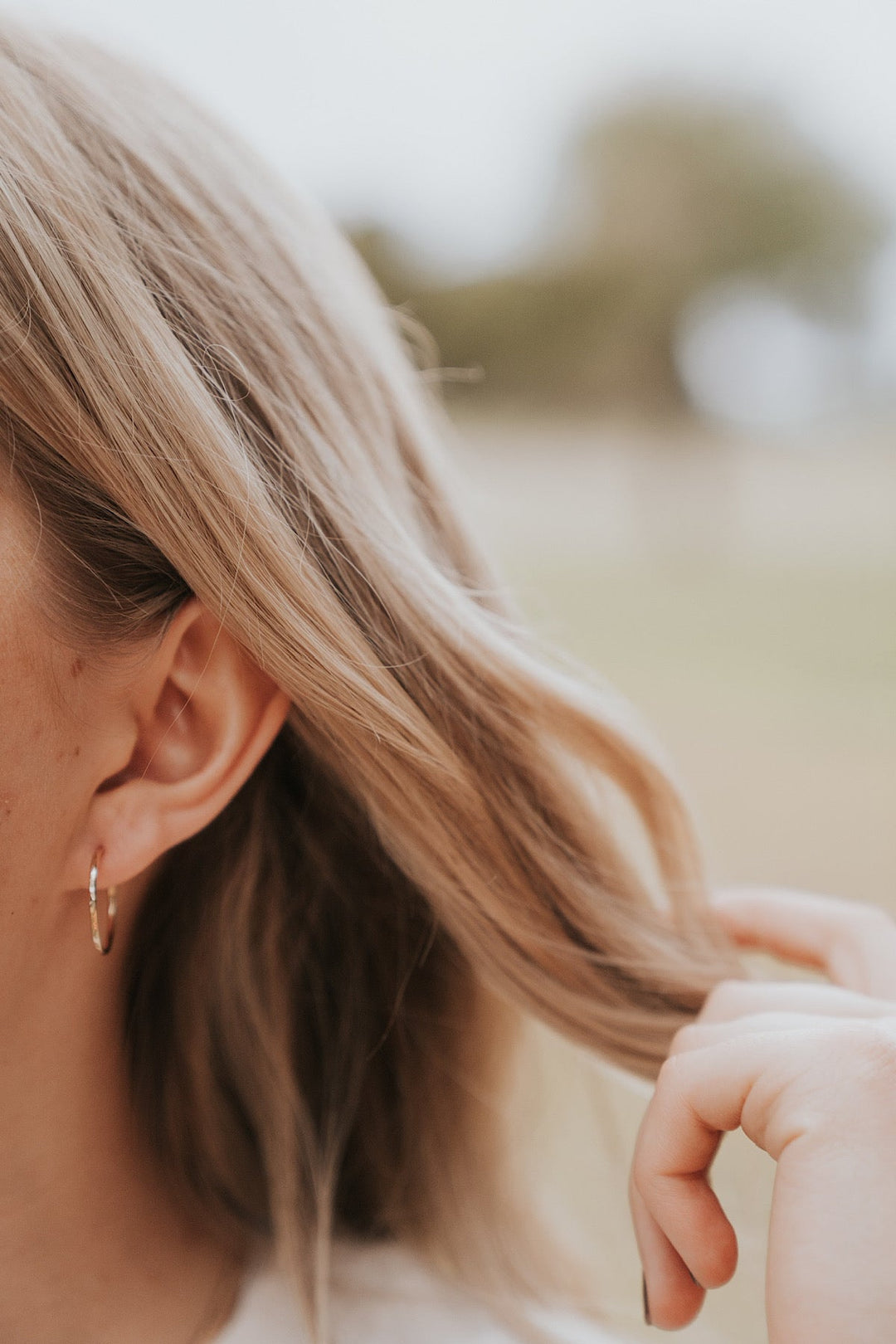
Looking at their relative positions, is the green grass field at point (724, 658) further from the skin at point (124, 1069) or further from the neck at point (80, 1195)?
the neck at point (80, 1195)

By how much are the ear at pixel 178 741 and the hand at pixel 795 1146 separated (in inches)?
14.1

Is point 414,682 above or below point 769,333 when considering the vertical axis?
above

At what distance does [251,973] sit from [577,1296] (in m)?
0.43

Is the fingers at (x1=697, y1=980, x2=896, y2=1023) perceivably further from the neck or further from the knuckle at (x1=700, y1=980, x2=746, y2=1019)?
the neck

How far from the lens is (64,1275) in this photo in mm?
795

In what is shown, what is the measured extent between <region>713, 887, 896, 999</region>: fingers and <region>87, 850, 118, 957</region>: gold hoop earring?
0.51m

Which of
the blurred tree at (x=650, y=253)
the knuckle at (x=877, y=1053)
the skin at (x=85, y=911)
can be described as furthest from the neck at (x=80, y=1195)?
the blurred tree at (x=650, y=253)

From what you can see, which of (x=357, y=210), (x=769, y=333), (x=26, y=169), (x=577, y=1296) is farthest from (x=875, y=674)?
(x=26, y=169)

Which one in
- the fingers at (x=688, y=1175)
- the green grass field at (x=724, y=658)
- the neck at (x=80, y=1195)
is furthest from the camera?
the green grass field at (x=724, y=658)

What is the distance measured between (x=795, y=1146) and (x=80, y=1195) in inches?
20.9

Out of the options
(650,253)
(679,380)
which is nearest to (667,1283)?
(679,380)

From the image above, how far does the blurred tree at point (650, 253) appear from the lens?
12.4 m

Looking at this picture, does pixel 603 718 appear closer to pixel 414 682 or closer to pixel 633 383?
pixel 414 682

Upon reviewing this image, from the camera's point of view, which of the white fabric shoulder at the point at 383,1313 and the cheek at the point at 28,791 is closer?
the cheek at the point at 28,791
